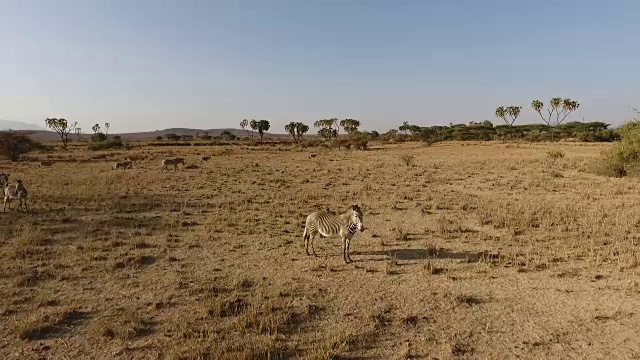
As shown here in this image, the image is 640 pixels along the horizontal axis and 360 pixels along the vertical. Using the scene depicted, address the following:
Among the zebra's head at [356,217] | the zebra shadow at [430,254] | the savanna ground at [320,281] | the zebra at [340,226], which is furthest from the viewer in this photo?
the zebra shadow at [430,254]

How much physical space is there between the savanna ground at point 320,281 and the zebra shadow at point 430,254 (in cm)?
6

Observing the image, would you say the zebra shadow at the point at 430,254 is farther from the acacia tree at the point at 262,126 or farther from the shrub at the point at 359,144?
the acacia tree at the point at 262,126

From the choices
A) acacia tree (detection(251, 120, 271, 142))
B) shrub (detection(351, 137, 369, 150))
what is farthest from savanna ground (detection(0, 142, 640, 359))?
acacia tree (detection(251, 120, 271, 142))

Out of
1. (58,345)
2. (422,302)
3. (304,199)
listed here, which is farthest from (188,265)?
(304,199)

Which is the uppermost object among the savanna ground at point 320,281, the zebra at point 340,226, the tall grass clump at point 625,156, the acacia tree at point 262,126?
the acacia tree at point 262,126

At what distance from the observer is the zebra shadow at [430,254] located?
1163 cm

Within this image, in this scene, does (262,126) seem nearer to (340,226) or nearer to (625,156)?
(625,156)

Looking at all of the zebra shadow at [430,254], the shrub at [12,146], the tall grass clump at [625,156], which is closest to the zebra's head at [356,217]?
the zebra shadow at [430,254]

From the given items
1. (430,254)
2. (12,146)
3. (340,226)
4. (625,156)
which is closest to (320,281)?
(340,226)

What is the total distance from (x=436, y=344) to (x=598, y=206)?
48.4 feet

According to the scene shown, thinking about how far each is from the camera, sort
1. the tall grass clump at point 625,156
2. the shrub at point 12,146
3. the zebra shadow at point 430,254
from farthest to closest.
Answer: the shrub at point 12,146 < the tall grass clump at point 625,156 < the zebra shadow at point 430,254

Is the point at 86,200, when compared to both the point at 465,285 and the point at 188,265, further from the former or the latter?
the point at 465,285

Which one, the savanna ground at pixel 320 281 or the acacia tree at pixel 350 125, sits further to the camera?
the acacia tree at pixel 350 125

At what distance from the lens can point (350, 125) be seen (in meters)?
127
